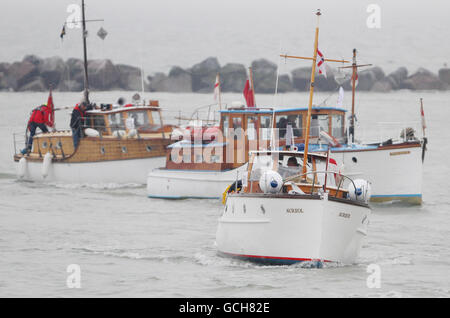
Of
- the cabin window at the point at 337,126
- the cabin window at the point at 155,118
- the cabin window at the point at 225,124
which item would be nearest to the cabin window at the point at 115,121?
the cabin window at the point at 155,118

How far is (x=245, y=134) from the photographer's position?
107ft

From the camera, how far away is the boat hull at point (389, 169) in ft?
102

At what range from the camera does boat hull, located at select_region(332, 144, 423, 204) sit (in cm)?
3097

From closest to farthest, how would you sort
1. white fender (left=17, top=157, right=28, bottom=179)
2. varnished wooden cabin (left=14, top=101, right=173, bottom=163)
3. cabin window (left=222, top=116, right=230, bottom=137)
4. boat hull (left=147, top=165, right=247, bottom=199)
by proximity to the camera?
1. boat hull (left=147, top=165, right=247, bottom=199)
2. cabin window (left=222, top=116, right=230, bottom=137)
3. varnished wooden cabin (left=14, top=101, right=173, bottom=163)
4. white fender (left=17, top=157, right=28, bottom=179)

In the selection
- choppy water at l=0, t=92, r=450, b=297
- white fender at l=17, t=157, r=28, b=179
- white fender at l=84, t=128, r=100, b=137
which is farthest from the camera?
white fender at l=17, t=157, r=28, b=179

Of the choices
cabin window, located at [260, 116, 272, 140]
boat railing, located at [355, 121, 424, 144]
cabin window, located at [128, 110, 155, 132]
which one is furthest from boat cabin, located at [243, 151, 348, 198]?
boat railing, located at [355, 121, 424, 144]

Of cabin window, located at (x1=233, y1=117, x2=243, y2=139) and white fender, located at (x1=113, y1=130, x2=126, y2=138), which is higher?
cabin window, located at (x1=233, y1=117, x2=243, y2=139)

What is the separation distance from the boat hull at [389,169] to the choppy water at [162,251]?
0.66 metres

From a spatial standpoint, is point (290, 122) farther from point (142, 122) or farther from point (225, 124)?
point (142, 122)

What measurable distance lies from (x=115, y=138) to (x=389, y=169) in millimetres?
11528

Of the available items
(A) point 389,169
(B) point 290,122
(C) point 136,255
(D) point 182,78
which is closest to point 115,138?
(B) point 290,122
